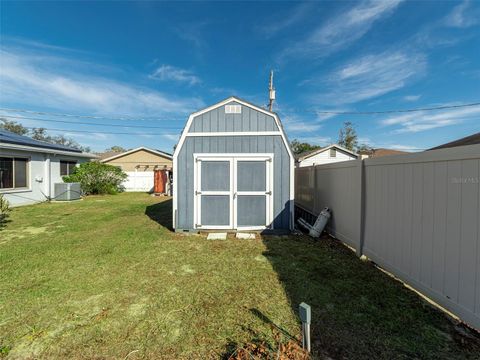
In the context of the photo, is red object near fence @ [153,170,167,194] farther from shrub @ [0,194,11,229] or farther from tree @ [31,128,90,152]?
tree @ [31,128,90,152]

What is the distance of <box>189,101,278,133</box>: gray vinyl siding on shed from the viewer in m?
5.49

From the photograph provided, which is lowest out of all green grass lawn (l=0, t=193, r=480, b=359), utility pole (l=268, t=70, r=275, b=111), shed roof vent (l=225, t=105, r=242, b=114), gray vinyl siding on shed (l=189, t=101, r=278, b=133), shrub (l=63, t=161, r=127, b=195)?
green grass lawn (l=0, t=193, r=480, b=359)

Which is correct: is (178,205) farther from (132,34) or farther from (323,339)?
(132,34)

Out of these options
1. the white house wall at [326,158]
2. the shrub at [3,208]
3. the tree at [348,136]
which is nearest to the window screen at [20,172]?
the shrub at [3,208]

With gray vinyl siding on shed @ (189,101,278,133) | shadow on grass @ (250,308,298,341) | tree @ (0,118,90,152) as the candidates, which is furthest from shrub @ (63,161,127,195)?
tree @ (0,118,90,152)

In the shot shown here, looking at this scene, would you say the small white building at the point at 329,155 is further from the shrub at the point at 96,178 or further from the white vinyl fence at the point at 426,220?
the white vinyl fence at the point at 426,220

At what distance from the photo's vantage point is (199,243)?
4.86 m

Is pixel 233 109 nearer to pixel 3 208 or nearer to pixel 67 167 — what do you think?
pixel 3 208

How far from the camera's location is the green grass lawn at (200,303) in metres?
1.90

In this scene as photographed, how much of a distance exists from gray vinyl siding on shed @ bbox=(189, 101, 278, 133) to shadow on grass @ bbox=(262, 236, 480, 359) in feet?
10.4

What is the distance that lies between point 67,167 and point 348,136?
123ft

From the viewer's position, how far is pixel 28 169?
10.5 metres

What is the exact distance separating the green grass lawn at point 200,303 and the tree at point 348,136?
37.1 metres

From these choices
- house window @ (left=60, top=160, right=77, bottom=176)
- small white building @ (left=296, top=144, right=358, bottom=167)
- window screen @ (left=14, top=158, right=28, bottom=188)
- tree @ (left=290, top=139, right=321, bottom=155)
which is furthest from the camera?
tree @ (left=290, top=139, right=321, bottom=155)
